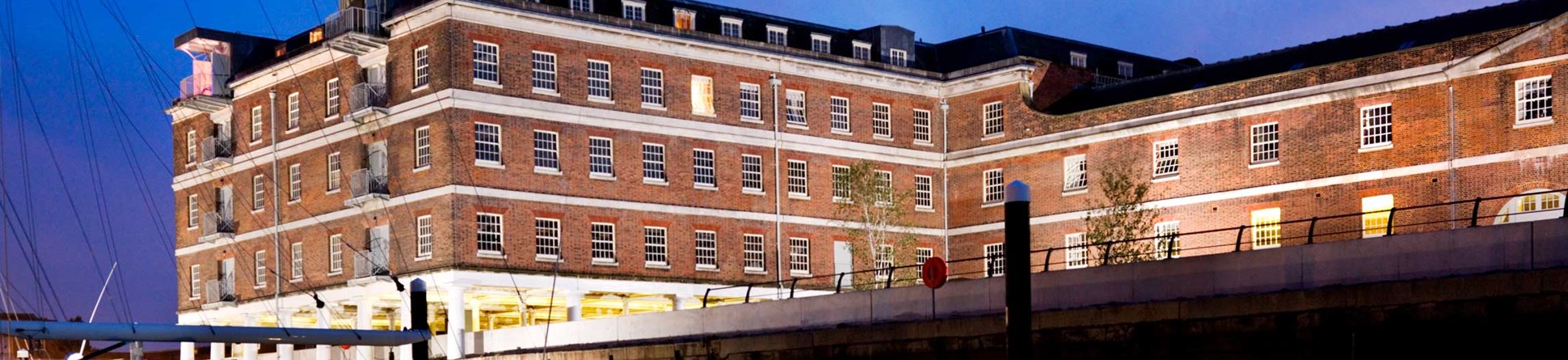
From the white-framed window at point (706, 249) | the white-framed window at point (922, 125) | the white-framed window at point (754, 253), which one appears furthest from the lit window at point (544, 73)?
the white-framed window at point (922, 125)

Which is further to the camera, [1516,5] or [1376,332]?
[1516,5]

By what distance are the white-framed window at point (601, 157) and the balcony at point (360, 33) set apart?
24.3 ft

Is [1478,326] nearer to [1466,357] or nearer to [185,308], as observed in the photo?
[1466,357]

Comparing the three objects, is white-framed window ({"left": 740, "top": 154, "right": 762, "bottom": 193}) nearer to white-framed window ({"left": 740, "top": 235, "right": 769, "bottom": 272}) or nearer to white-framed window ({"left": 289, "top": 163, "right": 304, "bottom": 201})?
white-framed window ({"left": 740, "top": 235, "right": 769, "bottom": 272})

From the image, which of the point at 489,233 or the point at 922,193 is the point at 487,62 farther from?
the point at 922,193

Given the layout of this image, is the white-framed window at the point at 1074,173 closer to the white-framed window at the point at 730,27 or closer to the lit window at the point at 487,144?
the white-framed window at the point at 730,27

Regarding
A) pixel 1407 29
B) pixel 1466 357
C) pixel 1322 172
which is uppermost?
pixel 1407 29

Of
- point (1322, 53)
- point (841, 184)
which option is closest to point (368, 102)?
point (841, 184)

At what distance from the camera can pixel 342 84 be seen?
65.2 m

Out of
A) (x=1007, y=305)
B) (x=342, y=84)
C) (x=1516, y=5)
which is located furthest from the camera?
(x=342, y=84)

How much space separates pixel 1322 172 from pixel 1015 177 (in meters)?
12.7

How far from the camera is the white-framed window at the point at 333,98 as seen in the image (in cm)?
6538

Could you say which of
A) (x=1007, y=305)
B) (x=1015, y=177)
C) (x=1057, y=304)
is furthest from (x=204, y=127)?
(x=1007, y=305)

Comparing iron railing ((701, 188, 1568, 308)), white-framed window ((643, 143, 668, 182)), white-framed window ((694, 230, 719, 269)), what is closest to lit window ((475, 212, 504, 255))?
white-framed window ((643, 143, 668, 182))
